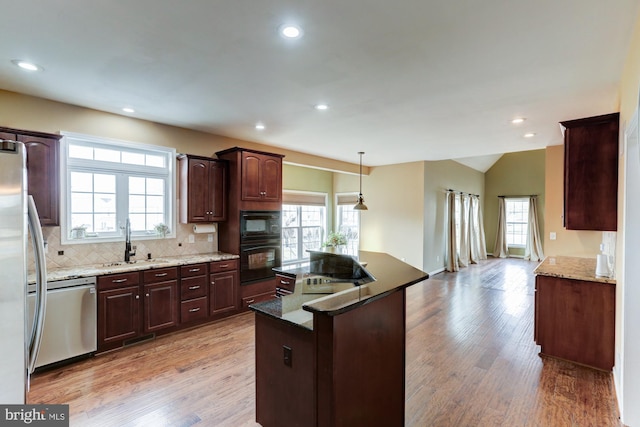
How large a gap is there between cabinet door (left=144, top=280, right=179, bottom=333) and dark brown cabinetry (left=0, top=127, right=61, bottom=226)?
123 centimetres

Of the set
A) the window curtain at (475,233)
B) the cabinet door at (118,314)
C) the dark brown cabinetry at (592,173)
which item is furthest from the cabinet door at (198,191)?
the window curtain at (475,233)

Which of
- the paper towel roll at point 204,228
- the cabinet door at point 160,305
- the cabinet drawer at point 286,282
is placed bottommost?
the cabinet door at point 160,305

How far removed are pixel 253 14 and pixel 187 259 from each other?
3200 mm

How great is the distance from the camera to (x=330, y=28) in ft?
6.68

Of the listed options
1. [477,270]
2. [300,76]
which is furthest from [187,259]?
[477,270]

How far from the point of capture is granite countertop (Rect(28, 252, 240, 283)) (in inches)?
123

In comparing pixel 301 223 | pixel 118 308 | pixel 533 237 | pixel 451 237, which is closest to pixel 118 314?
pixel 118 308

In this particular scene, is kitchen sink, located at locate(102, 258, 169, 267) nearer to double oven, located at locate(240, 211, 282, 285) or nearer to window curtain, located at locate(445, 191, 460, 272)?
double oven, located at locate(240, 211, 282, 285)

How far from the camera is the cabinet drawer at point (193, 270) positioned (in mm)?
3943

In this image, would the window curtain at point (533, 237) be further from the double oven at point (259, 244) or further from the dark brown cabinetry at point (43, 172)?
the dark brown cabinetry at point (43, 172)

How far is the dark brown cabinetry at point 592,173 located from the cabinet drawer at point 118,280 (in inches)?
185

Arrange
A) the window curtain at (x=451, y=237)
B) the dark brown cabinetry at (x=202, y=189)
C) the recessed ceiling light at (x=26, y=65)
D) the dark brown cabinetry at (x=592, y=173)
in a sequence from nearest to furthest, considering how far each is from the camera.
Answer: the recessed ceiling light at (x=26, y=65) < the dark brown cabinetry at (x=592, y=173) < the dark brown cabinetry at (x=202, y=189) < the window curtain at (x=451, y=237)

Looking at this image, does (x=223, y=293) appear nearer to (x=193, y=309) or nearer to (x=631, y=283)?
(x=193, y=309)

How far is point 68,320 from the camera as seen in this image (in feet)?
10.1
